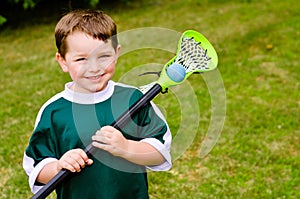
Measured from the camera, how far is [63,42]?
5.77ft

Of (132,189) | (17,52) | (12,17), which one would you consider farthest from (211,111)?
(12,17)

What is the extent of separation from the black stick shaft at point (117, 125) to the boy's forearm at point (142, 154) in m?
0.08

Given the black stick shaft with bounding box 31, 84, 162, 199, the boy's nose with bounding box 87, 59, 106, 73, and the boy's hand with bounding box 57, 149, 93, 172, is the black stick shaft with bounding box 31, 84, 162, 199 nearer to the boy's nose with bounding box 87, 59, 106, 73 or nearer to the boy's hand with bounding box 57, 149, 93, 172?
the boy's hand with bounding box 57, 149, 93, 172

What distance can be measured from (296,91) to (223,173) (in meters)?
1.56

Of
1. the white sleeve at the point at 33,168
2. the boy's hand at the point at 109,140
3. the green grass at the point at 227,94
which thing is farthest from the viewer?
the green grass at the point at 227,94

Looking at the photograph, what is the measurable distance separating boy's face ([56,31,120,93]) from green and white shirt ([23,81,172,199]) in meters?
0.06

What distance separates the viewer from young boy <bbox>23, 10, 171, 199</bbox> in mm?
1719

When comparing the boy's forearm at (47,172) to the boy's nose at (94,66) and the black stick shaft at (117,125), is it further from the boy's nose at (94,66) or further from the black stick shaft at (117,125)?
the boy's nose at (94,66)

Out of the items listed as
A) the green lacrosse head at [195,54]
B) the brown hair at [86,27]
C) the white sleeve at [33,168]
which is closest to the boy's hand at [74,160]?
the white sleeve at [33,168]

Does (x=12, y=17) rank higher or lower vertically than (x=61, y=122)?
lower

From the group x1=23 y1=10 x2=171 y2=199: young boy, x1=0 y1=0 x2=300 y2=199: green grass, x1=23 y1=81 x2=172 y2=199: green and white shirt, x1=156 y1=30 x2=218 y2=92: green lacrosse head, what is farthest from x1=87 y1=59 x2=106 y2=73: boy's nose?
x1=0 y1=0 x2=300 y2=199: green grass

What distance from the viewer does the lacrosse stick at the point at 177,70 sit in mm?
1711

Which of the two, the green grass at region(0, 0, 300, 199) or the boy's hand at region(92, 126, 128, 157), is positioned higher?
the boy's hand at region(92, 126, 128, 157)

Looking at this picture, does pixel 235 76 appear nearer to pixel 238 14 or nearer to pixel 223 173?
pixel 223 173
